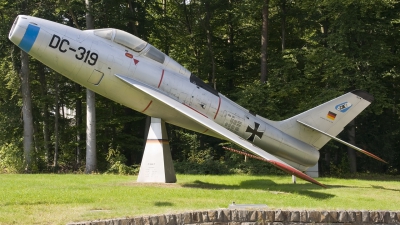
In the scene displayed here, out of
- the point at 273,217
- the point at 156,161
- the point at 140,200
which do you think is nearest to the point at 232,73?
the point at 156,161

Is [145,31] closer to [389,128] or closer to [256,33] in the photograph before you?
[256,33]

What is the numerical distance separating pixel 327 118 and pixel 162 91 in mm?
5934

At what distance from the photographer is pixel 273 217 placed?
7289mm

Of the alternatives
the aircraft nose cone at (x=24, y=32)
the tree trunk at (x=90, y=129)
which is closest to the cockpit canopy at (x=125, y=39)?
the aircraft nose cone at (x=24, y=32)

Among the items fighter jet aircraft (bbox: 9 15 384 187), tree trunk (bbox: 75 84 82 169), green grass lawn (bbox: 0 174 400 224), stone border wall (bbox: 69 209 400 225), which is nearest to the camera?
stone border wall (bbox: 69 209 400 225)

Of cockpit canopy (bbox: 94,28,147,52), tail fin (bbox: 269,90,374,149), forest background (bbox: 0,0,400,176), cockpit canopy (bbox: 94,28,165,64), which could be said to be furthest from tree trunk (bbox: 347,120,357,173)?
cockpit canopy (bbox: 94,28,147,52)

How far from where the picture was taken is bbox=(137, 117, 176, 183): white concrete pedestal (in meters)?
12.3

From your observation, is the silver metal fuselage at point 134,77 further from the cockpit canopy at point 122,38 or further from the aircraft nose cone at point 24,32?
the cockpit canopy at point 122,38

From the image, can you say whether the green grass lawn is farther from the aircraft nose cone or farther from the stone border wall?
the aircraft nose cone

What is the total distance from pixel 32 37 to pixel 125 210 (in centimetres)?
571

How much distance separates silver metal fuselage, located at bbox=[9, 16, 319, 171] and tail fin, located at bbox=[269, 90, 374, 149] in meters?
0.39

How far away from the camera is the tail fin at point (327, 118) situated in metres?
14.1

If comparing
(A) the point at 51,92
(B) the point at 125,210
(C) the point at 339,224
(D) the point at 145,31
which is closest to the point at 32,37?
(B) the point at 125,210

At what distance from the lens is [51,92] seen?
27578 millimetres
